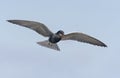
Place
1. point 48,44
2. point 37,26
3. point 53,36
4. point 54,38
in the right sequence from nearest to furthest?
point 48,44 → point 54,38 → point 53,36 → point 37,26

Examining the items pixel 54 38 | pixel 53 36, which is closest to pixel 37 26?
pixel 53 36

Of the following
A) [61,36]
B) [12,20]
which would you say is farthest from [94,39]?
[12,20]

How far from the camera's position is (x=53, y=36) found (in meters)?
27.0

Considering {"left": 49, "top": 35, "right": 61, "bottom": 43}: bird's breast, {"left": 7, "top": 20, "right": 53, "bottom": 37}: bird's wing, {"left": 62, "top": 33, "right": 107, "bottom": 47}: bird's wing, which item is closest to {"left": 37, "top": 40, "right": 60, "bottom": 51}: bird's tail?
{"left": 49, "top": 35, "right": 61, "bottom": 43}: bird's breast

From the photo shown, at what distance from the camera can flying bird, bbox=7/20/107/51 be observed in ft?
86.0

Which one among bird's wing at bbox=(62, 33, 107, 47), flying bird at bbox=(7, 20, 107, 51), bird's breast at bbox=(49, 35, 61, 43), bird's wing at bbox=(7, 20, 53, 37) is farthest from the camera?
bird's wing at bbox=(62, 33, 107, 47)

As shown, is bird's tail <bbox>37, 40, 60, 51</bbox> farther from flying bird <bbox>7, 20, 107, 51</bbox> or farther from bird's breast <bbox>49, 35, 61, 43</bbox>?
bird's breast <bbox>49, 35, 61, 43</bbox>

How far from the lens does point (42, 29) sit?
27.7m

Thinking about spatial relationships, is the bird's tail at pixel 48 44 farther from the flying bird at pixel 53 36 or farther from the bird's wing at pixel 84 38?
the bird's wing at pixel 84 38

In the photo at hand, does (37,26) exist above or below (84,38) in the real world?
above

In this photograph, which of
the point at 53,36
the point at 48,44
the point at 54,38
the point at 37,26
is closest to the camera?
the point at 48,44

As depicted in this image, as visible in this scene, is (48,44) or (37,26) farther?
(37,26)

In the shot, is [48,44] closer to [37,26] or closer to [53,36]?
[53,36]

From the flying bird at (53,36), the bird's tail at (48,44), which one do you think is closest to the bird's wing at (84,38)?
the flying bird at (53,36)
